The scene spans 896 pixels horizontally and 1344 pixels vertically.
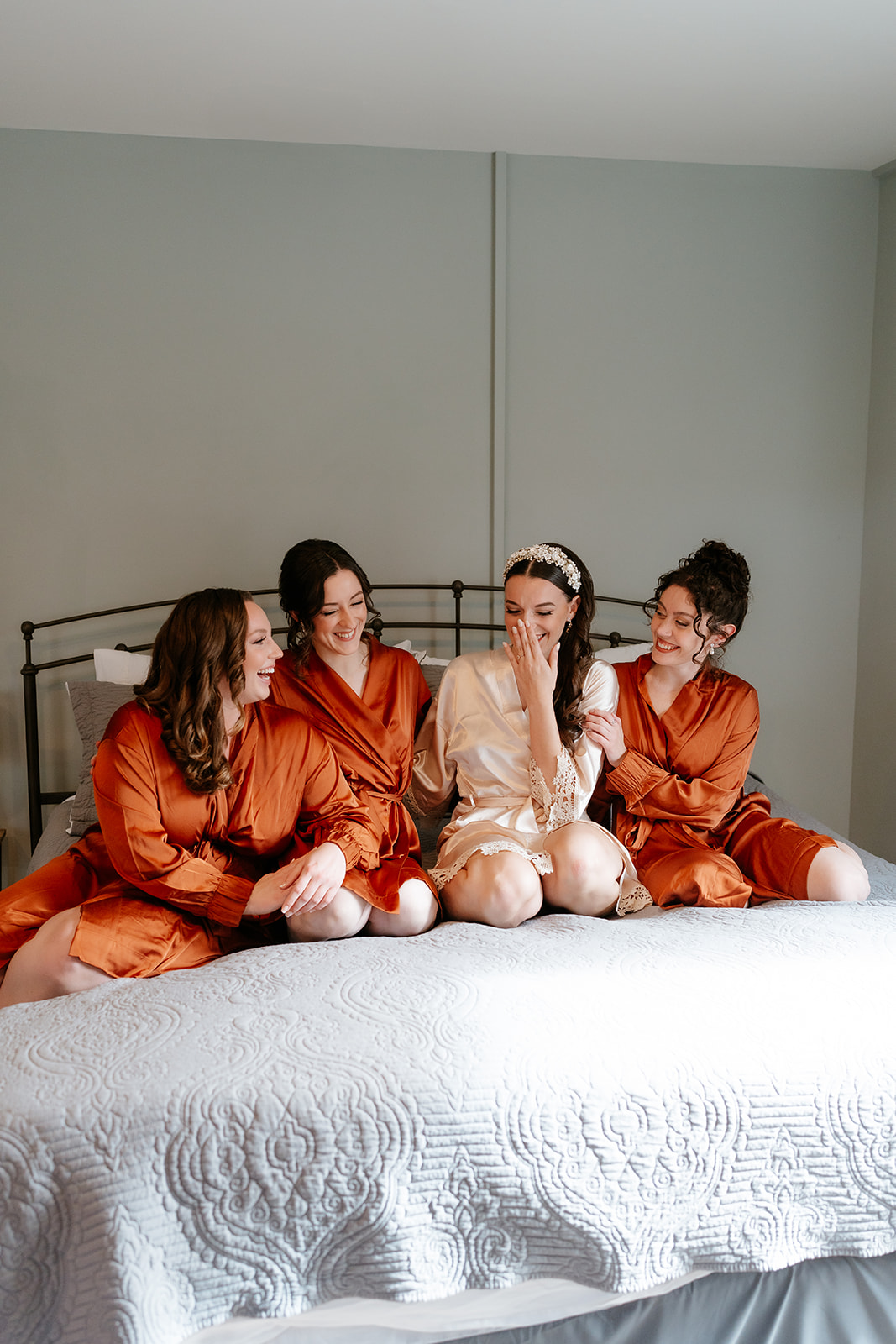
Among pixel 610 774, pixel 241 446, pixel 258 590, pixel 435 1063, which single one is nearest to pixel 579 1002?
pixel 435 1063

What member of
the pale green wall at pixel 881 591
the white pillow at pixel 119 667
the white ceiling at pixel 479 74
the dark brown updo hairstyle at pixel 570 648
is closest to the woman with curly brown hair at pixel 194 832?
the dark brown updo hairstyle at pixel 570 648

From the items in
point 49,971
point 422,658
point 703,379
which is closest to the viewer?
point 49,971

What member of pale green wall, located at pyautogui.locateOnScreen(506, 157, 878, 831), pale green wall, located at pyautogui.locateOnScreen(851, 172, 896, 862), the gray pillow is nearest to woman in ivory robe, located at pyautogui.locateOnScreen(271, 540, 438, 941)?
the gray pillow

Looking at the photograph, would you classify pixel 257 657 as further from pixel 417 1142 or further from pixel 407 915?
pixel 417 1142

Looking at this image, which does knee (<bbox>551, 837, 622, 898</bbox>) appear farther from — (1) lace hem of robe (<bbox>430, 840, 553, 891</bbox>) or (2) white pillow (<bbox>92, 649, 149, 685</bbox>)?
(2) white pillow (<bbox>92, 649, 149, 685</bbox>)

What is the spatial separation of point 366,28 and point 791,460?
1.83 m

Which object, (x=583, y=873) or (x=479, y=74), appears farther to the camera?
(x=479, y=74)

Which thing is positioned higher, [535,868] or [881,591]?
[881,591]

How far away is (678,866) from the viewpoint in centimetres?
204

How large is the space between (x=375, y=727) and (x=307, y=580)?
0.36 m

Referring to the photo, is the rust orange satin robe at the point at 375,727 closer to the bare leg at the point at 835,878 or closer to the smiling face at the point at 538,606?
the smiling face at the point at 538,606

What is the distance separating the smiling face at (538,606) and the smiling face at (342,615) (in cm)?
33

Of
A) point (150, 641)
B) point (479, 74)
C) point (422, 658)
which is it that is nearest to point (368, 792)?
point (422, 658)

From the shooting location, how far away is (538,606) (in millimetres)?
2154
